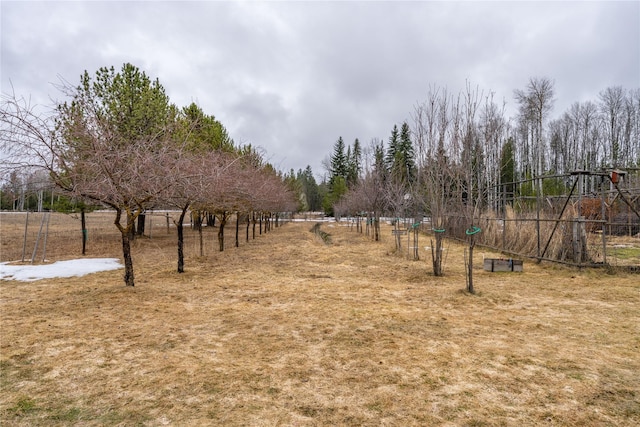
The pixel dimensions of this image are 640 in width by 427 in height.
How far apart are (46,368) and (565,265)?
490 inches

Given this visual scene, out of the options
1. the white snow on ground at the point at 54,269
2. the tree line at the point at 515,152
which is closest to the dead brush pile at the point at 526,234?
the tree line at the point at 515,152

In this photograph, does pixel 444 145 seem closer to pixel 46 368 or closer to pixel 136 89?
pixel 46 368

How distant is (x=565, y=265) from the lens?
10.8m

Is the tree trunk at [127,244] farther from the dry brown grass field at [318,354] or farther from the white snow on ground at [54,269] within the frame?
the white snow on ground at [54,269]

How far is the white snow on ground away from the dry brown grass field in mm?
1036

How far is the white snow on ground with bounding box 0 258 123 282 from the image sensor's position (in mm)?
9484

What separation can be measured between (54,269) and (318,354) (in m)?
9.78

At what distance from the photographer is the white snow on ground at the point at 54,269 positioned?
948 centimetres

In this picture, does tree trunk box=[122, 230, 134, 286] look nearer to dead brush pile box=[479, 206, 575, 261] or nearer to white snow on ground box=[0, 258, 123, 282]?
white snow on ground box=[0, 258, 123, 282]

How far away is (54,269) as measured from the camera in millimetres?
10375

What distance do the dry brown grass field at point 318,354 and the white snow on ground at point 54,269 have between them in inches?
40.8

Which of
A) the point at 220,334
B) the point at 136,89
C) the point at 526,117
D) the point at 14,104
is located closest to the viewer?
the point at 220,334

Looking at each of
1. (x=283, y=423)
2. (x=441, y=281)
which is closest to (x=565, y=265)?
(x=441, y=281)

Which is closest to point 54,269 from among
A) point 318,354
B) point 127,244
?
point 127,244
